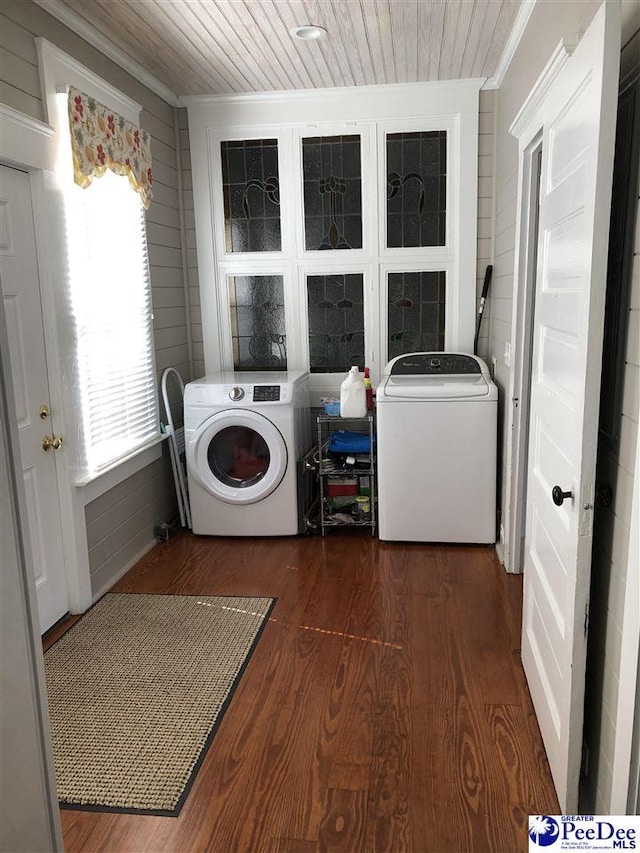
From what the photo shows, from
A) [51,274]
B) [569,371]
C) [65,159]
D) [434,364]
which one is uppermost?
[65,159]

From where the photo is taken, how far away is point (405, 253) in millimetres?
4398

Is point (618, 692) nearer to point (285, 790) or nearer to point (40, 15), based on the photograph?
point (285, 790)

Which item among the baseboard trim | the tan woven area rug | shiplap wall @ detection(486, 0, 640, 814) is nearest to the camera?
shiplap wall @ detection(486, 0, 640, 814)

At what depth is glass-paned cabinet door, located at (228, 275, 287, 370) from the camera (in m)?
4.58

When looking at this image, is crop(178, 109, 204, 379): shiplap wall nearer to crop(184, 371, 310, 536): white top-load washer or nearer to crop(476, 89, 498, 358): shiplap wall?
crop(184, 371, 310, 536): white top-load washer

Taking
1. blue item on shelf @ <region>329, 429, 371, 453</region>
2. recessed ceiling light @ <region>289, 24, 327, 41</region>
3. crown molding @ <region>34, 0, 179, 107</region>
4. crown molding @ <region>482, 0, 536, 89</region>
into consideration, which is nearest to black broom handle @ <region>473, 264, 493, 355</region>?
blue item on shelf @ <region>329, 429, 371, 453</region>

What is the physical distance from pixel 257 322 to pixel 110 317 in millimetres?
1325

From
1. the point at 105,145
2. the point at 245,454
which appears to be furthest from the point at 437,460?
the point at 105,145

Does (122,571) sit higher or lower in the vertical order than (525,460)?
lower

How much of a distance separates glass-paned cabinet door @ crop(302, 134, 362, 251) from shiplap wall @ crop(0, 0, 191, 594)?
2.88 ft

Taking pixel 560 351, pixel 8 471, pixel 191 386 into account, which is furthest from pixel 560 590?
pixel 191 386

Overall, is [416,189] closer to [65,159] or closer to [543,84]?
[543,84]

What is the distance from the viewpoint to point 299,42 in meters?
3.39

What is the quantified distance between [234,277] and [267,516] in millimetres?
1641
